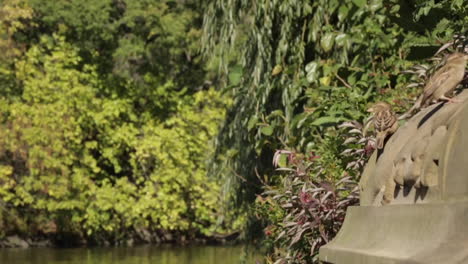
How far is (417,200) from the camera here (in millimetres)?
3812

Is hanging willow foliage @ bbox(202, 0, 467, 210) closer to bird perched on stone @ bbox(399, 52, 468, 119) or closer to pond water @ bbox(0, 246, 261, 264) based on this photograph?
bird perched on stone @ bbox(399, 52, 468, 119)

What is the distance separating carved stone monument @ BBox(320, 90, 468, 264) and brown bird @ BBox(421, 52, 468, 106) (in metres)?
0.05

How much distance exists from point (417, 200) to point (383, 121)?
2.35 ft

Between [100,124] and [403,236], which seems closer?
[403,236]

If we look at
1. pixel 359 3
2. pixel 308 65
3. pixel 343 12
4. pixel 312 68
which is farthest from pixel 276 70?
pixel 359 3

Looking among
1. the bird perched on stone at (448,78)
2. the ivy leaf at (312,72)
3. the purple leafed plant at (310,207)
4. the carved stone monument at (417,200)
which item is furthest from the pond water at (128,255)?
the bird perched on stone at (448,78)

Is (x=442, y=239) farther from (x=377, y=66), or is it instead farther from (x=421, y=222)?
(x=377, y=66)

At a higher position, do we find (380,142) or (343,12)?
(343,12)

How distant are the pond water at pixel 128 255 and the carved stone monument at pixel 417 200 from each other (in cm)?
1685

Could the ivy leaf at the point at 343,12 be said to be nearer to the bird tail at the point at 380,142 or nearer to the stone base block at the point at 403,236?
the bird tail at the point at 380,142

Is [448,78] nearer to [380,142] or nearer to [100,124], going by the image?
[380,142]

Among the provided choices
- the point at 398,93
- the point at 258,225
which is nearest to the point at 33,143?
the point at 258,225

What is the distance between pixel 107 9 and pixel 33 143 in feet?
13.8

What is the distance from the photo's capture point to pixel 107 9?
89.4ft
